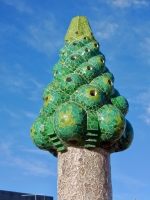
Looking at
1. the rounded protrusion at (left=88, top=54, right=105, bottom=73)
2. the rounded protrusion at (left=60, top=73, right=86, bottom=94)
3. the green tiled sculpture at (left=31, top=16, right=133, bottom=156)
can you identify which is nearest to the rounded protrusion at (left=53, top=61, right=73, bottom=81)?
the green tiled sculpture at (left=31, top=16, right=133, bottom=156)

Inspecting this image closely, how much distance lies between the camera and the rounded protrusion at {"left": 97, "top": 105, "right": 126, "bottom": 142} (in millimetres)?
7938

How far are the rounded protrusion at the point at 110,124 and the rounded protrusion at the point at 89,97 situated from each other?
16 cm

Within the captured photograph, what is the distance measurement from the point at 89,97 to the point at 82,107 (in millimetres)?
228

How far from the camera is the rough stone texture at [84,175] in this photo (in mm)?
7699

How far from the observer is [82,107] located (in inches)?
316

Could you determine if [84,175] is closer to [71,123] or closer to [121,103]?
[71,123]

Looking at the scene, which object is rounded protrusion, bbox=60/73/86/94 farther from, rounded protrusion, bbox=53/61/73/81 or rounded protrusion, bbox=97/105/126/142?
rounded protrusion, bbox=97/105/126/142

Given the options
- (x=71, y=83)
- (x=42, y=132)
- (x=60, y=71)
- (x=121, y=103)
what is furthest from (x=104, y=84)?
(x=42, y=132)

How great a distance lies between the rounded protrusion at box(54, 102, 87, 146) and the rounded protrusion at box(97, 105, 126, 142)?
1.08 feet

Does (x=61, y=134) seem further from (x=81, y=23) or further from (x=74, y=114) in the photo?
(x=81, y=23)

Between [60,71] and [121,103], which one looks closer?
[121,103]

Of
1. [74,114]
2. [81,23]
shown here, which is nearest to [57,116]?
[74,114]

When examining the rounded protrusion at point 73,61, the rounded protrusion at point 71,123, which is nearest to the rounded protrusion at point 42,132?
the rounded protrusion at point 71,123

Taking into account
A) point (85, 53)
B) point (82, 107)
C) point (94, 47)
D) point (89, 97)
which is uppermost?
point (94, 47)
